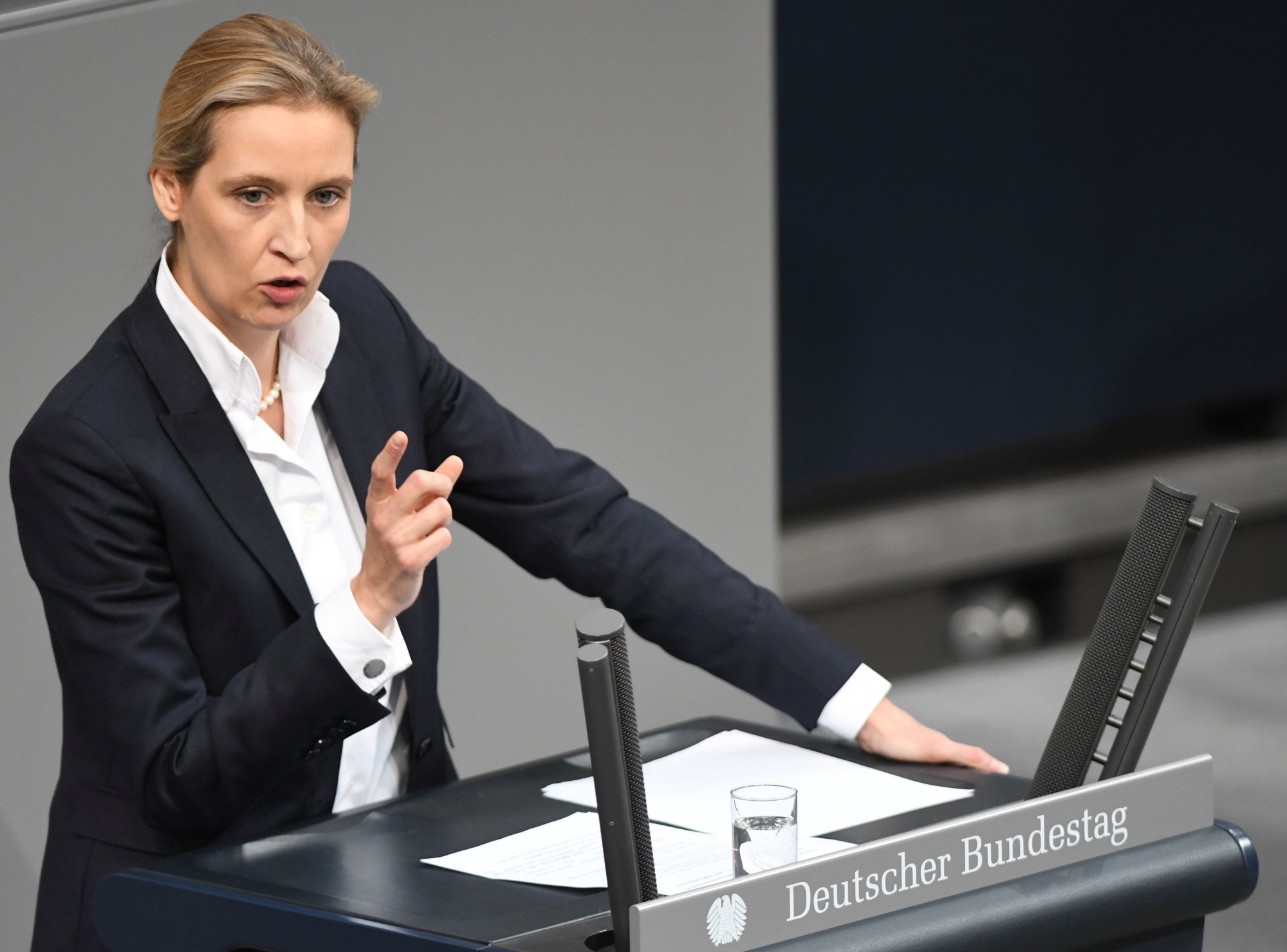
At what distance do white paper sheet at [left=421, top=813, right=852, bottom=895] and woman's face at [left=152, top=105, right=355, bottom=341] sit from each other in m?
0.58

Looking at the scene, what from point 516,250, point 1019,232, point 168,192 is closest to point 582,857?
point 168,192

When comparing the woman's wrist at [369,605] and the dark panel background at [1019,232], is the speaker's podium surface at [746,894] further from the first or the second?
the dark panel background at [1019,232]

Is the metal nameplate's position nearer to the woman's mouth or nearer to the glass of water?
the glass of water

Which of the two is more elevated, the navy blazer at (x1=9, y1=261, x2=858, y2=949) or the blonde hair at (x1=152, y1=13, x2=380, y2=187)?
the blonde hair at (x1=152, y1=13, x2=380, y2=187)

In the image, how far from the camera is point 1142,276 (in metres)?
4.45

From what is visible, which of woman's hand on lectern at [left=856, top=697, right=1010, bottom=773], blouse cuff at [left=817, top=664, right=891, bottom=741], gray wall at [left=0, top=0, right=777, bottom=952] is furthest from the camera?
gray wall at [left=0, top=0, right=777, bottom=952]

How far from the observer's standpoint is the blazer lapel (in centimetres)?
184

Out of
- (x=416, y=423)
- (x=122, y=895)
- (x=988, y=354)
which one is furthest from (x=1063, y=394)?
(x=122, y=895)

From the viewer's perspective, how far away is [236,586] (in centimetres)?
184

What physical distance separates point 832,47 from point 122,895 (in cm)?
285

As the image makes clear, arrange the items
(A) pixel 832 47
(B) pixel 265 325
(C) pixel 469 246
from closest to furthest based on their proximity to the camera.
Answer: (B) pixel 265 325
(C) pixel 469 246
(A) pixel 832 47

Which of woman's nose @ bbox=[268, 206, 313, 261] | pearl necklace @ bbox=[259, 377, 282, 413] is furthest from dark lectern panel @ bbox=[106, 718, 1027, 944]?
woman's nose @ bbox=[268, 206, 313, 261]

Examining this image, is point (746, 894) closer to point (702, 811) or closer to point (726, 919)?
point (726, 919)

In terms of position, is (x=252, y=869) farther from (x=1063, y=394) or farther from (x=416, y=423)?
(x=1063, y=394)
